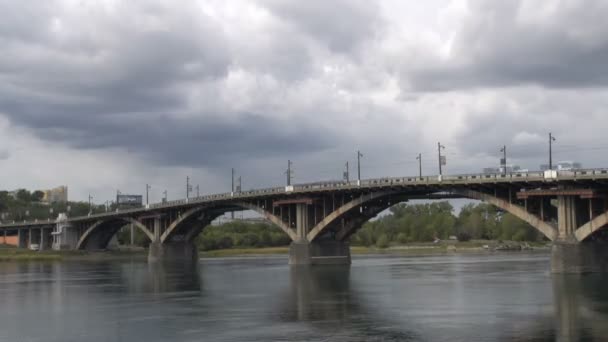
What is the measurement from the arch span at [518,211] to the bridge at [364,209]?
10 centimetres

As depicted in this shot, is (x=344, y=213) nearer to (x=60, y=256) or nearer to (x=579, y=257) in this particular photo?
(x=579, y=257)

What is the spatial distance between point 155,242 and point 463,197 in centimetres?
7891

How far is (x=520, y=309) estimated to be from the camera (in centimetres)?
5056

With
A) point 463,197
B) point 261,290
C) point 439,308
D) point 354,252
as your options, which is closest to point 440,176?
point 463,197

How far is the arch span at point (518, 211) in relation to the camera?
257 ft

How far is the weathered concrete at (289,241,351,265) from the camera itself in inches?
4353

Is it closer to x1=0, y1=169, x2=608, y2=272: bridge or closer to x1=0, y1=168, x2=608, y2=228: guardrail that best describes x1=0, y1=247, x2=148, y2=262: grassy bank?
x1=0, y1=169, x2=608, y2=272: bridge

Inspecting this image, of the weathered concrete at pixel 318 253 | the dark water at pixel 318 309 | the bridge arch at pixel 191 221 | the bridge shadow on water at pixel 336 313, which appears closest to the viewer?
the bridge shadow on water at pixel 336 313

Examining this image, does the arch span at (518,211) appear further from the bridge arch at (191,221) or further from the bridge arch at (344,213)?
the bridge arch at (191,221)

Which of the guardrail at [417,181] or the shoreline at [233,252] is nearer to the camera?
the guardrail at [417,181]

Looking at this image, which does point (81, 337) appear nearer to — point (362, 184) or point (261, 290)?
point (261, 290)

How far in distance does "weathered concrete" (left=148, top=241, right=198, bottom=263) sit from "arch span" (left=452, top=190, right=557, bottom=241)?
7424 centimetres

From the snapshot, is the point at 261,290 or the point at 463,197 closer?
the point at 261,290

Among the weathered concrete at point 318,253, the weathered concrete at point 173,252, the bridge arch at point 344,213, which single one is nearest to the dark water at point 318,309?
the bridge arch at point 344,213
